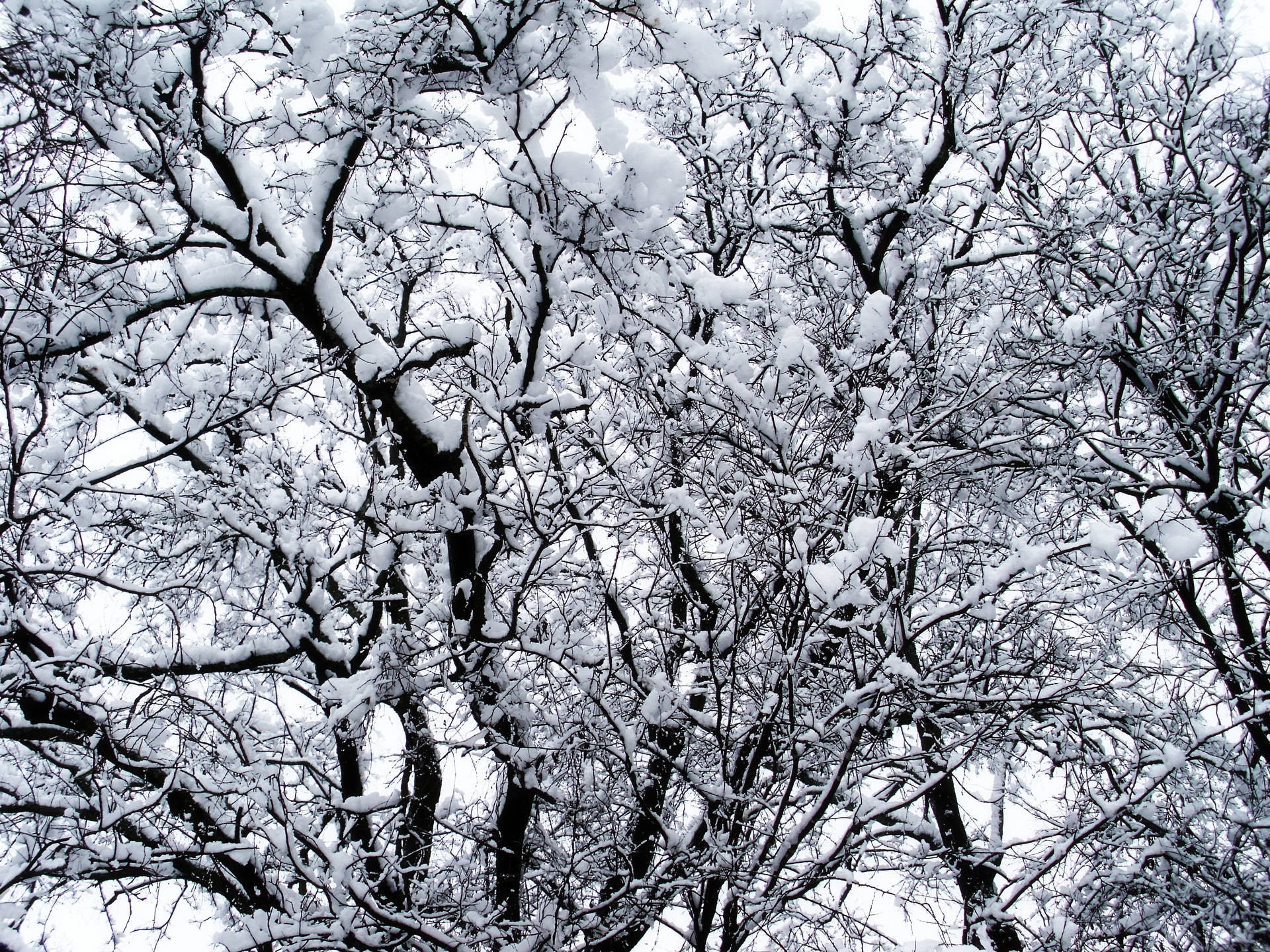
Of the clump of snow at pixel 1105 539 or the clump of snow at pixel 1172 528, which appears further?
the clump of snow at pixel 1172 528

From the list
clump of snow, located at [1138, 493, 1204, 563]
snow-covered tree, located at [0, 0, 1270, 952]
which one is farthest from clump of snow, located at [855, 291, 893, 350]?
clump of snow, located at [1138, 493, 1204, 563]

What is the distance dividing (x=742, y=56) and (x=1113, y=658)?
5.63 m


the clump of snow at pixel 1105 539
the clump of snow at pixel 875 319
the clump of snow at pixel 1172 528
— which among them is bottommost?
the clump of snow at pixel 1105 539

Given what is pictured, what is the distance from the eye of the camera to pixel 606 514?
17.0ft

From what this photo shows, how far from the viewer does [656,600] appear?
487cm

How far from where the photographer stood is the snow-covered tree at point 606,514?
3.48 metres

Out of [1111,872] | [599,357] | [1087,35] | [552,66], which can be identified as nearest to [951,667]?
[1111,872]

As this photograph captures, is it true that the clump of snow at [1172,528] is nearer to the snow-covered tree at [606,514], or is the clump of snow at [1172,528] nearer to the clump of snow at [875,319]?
the snow-covered tree at [606,514]

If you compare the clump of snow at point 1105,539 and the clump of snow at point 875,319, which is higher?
the clump of snow at point 875,319

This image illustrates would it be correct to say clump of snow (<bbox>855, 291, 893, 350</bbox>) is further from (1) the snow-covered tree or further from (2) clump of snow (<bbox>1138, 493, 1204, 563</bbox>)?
(2) clump of snow (<bbox>1138, 493, 1204, 563</bbox>)

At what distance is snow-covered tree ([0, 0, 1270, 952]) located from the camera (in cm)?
348

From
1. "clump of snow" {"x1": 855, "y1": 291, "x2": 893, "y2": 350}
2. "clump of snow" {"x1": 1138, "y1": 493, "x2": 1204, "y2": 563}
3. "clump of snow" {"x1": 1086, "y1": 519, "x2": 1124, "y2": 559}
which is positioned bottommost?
"clump of snow" {"x1": 1086, "y1": 519, "x2": 1124, "y2": 559}

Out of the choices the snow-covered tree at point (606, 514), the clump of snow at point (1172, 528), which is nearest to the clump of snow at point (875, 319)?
the snow-covered tree at point (606, 514)

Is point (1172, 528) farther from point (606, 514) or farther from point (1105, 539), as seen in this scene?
point (606, 514)
